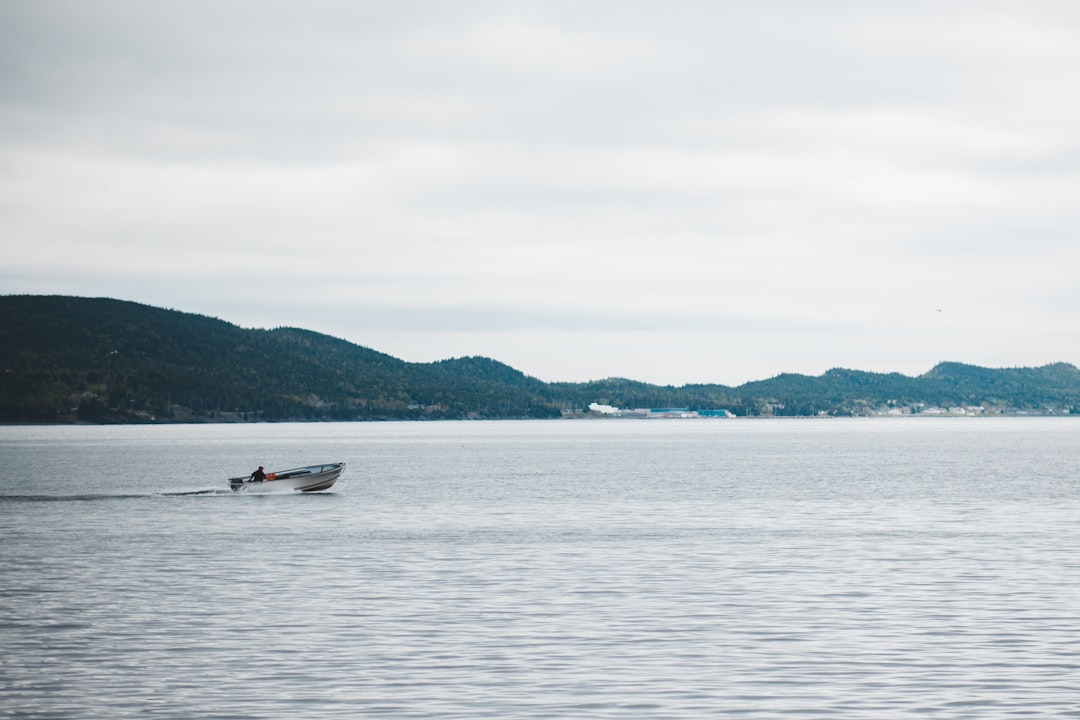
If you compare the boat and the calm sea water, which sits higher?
the boat

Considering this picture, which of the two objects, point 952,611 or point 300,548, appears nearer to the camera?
point 952,611

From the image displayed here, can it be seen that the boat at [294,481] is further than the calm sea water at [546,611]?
Yes

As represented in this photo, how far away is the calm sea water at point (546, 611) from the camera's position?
2633 centimetres

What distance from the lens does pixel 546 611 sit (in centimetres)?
3716

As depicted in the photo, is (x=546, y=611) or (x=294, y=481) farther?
(x=294, y=481)

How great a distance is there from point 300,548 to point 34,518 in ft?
89.6

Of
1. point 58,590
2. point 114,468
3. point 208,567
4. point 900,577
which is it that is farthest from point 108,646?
Answer: point 114,468

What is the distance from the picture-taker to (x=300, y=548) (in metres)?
56.9

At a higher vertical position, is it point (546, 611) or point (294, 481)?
point (294, 481)

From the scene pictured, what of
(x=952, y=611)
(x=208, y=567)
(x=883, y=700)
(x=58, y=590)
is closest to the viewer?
(x=883, y=700)

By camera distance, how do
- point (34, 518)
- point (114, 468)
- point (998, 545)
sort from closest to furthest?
1. point (998, 545)
2. point (34, 518)
3. point (114, 468)

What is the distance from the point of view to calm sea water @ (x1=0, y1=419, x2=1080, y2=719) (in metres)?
26.3

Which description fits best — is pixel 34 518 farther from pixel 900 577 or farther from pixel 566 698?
pixel 566 698

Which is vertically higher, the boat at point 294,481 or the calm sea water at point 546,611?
the boat at point 294,481
